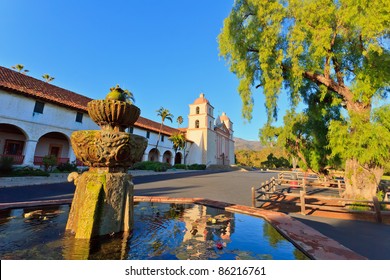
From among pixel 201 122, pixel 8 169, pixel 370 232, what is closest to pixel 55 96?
pixel 8 169

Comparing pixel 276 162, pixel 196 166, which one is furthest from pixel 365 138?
pixel 276 162

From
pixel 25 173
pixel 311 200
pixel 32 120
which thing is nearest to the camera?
pixel 311 200

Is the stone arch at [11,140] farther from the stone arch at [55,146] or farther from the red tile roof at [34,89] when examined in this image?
the red tile roof at [34,89]

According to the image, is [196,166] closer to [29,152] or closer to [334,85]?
[29,152]

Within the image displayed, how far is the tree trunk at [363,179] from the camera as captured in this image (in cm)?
797

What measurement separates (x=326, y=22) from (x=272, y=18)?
2.36 m

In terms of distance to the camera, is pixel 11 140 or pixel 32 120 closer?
pixel 32 120

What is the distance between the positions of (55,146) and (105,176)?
2236 cm

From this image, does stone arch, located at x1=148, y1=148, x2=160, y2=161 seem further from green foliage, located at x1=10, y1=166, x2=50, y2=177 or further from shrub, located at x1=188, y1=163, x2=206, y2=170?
green foliage, located at x1=10, y1=166, x2=50, y2=177

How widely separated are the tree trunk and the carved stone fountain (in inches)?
354

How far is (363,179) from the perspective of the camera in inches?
319

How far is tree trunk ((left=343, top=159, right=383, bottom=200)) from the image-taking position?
7.97 meters

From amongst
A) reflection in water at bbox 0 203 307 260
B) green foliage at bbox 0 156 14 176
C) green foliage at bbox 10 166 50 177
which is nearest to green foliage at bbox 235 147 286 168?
green foliage at bbox 10 166 50 177

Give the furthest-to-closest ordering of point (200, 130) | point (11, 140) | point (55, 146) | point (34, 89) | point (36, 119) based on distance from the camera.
Answer: point (200, 130), point (55, 146), point (11, 140), point (34, 89), point (36, 119)
